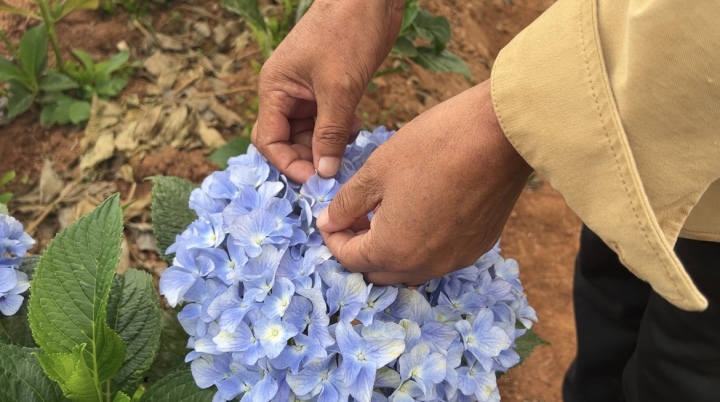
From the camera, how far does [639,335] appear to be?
1576mm

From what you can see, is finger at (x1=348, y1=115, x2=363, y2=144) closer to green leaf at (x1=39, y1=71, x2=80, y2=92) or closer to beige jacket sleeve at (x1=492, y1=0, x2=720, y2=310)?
beige jacket sleeve at (x1=492, y1=0, x2=720, y2=310)

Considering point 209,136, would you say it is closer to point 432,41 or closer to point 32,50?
point 32,50

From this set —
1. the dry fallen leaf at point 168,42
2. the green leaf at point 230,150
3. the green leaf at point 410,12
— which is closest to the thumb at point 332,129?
the green leaf at point 230,150

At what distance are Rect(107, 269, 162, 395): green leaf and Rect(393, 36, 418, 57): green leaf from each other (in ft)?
4.18

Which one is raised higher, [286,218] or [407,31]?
[286,218]

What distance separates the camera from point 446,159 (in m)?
0.96

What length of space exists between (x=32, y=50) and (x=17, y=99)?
179 mm

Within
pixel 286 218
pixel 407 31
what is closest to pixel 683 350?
pixel 286 218

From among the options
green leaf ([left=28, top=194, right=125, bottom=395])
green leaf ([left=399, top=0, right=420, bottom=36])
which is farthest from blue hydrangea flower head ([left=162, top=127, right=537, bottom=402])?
green leaf ([left=399, top=0, right=420, bottom=36])

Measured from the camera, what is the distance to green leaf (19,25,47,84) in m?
2.30

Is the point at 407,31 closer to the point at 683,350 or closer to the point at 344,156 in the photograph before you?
the point at 344,156

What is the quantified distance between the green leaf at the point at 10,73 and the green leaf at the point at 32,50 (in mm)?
25

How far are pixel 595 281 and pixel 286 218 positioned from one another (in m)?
1.00

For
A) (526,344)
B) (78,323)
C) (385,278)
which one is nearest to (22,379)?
(78,323)
